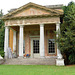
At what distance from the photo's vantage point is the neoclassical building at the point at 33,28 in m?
16.3

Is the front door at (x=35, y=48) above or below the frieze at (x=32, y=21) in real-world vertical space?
below

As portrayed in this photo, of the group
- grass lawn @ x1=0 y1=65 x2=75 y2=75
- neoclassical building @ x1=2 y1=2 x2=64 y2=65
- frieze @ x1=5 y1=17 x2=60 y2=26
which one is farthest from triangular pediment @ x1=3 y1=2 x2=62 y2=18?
grass lawn @ x1=0 y1=65 x2=75 y2=75

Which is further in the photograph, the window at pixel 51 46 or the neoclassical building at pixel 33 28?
the window at pixel 51 46

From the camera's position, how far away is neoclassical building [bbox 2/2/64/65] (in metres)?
16.3

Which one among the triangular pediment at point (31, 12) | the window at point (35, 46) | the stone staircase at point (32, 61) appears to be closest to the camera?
the stone staircase at point (32, 61)

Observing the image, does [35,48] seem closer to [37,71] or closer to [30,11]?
[30,11]

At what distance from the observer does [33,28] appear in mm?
20500

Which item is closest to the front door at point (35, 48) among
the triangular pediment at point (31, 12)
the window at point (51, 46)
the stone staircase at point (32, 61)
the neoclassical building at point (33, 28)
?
the neoclassical building at point (33, 28)

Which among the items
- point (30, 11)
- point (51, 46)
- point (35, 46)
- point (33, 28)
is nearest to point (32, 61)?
point (35, 46)

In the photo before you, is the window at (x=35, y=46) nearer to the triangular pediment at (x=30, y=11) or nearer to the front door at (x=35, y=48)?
the front door at (x=35, y=48)

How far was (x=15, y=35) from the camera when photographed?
20828 millimetres

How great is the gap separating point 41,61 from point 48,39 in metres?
5.83

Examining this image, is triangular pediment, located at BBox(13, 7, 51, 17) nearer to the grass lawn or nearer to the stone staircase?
the stone staircase

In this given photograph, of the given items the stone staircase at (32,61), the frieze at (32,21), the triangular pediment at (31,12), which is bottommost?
the stone staircase at (32,61)
